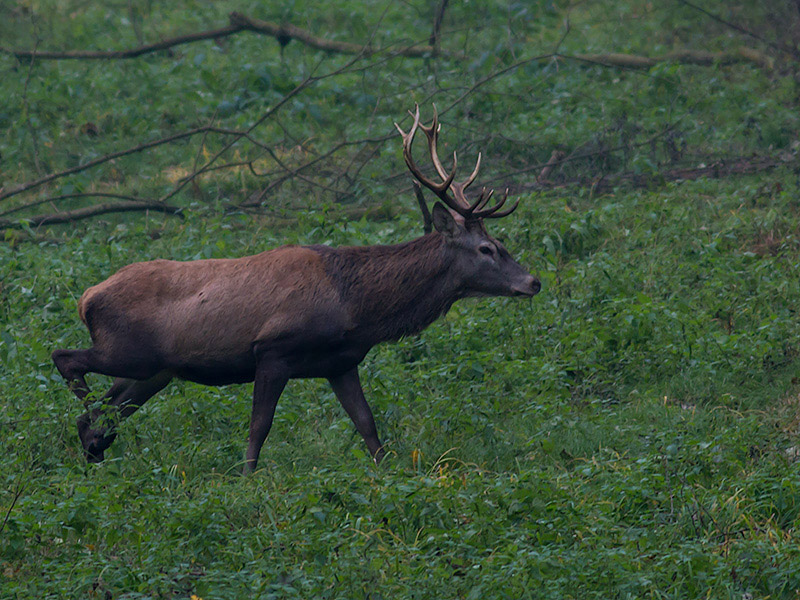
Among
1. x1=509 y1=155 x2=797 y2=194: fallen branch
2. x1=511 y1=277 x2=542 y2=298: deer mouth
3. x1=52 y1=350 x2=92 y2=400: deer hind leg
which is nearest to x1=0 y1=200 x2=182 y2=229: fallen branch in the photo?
x1=509 y1=155 x2=797 y2=194: fallen branch

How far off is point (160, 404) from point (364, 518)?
2503mm

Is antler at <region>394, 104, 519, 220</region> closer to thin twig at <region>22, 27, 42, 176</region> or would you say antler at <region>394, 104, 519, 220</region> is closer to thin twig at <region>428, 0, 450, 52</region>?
thin twig at <region>22, 27, 42, 176</region>

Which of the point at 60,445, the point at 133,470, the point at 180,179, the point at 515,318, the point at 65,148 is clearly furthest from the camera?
the point at 65,148

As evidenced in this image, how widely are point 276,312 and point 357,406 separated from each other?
0.78m

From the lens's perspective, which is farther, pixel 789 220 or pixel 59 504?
pixel 789 220

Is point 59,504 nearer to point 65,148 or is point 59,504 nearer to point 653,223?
point 653,223

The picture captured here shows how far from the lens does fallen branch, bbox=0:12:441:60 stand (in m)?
14.6

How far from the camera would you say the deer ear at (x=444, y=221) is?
7504mm

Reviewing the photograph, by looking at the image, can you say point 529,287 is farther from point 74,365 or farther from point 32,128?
point 32,128

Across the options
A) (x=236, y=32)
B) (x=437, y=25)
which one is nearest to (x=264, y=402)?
(x=437, y=25)

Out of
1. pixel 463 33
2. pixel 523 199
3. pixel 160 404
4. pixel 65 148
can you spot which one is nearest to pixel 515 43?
pixel 463 33

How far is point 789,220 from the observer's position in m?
10.5

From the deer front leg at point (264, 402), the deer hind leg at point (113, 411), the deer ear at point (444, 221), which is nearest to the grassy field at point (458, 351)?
the deer hind leg at point (113, 411)

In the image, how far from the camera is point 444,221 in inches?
298
